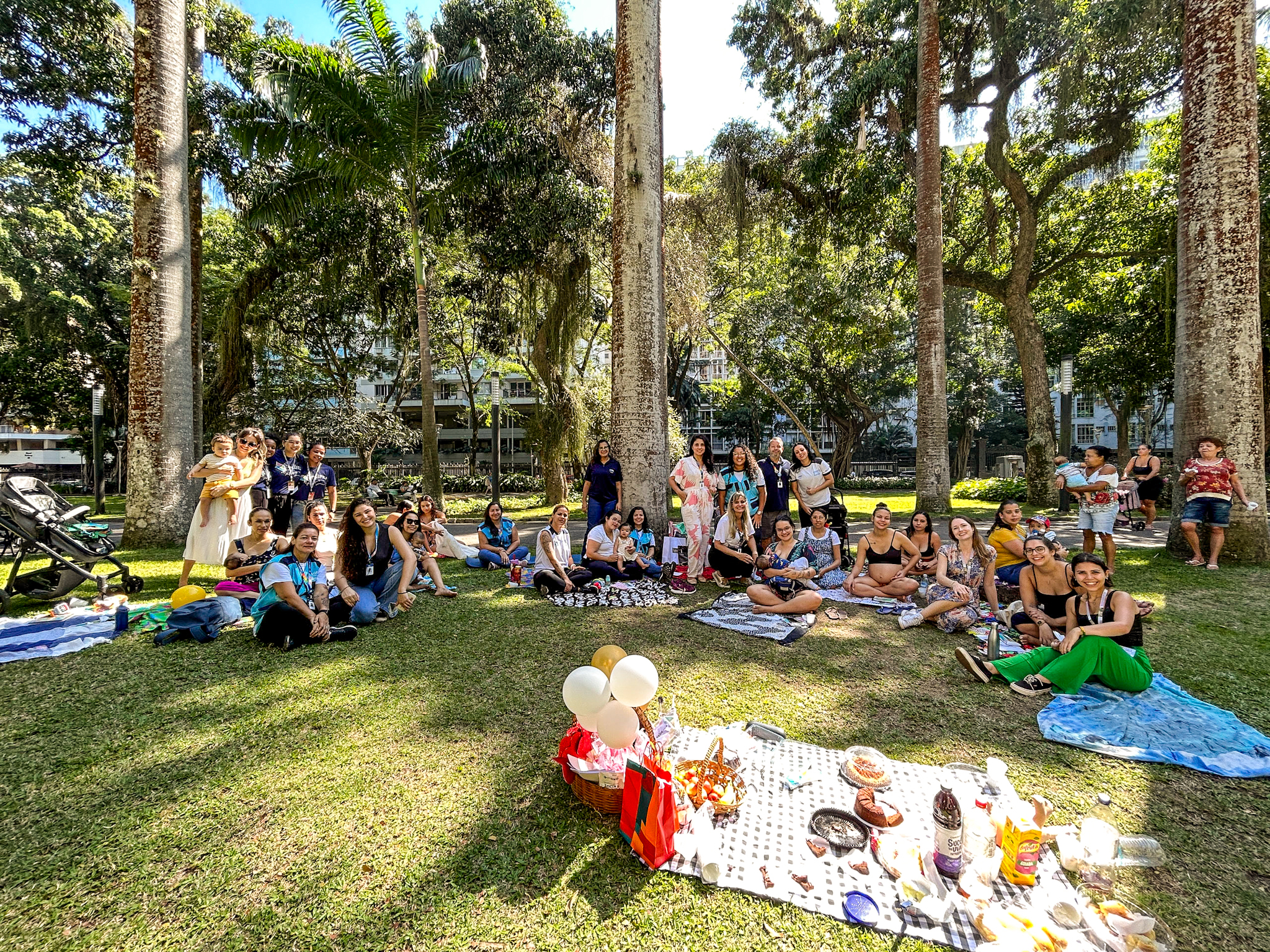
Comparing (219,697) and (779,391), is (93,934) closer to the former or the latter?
(219,697)

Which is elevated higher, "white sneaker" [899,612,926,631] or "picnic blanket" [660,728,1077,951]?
"white sneaker" [899,612,926,631]

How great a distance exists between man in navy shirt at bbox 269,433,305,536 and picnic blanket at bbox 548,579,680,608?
380 centimetres

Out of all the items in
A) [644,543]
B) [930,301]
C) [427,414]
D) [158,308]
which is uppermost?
[930,301]

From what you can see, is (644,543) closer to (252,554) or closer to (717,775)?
(252,554)

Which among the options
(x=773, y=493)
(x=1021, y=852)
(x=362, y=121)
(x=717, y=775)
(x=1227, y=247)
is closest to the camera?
(x=1021, y=852)

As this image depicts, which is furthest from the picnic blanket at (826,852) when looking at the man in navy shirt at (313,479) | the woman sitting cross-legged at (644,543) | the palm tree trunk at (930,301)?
the palm tree trunk at (930,301)

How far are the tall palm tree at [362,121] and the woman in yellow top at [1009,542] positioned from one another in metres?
10.1

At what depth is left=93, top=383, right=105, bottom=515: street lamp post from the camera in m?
14.4

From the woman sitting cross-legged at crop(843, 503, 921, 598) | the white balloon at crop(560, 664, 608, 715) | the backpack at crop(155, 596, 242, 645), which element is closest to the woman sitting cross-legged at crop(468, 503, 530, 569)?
the backpack at crop(155, 596, 242, 645)

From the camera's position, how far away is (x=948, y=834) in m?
2.26

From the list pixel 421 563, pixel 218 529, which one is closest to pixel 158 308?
pixel 218 529

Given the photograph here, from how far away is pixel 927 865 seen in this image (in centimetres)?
229

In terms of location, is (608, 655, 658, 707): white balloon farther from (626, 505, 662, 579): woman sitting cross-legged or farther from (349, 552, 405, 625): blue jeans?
(626, 505, 662, 579): woman sitting cross-legged

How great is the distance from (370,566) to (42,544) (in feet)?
11.2
